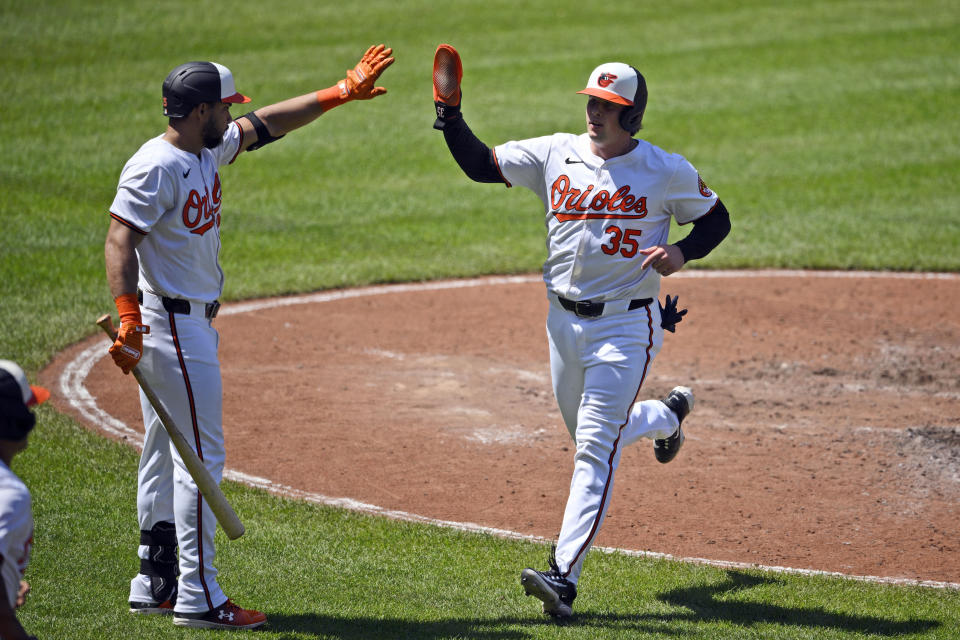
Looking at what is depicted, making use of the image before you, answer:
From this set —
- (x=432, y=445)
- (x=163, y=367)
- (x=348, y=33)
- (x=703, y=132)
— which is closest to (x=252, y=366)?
(x=432, y=445)

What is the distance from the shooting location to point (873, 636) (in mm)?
4715

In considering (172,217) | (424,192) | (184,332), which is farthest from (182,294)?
(424,192)

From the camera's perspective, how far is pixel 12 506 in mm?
3215

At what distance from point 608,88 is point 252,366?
4280mm

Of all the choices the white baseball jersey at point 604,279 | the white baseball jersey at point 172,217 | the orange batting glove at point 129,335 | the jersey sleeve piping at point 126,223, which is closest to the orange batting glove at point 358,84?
the white baseball jersey at point 172,217

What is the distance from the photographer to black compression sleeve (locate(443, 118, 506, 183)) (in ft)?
17.4

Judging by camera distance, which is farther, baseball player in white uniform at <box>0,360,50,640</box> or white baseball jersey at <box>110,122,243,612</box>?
white baseball jersey at <box>110,122,243,612</box>

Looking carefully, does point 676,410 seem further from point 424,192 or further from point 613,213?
point 424,192

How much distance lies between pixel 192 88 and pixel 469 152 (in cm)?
131

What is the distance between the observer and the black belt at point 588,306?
509 cm

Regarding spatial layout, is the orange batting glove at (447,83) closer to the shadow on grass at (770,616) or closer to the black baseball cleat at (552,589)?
the black baseball cleat at (552,589)

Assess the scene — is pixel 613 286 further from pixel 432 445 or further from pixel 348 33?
pixel 348 33

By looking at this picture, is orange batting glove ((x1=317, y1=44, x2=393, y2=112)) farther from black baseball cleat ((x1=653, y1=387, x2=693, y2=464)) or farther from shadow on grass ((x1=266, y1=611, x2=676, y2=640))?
shadow on grass ((x1=266, y1=611, x2=676, y2=640))

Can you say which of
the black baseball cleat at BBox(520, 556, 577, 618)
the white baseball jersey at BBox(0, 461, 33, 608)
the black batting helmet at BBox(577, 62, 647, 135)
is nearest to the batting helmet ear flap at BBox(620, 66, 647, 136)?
the black batting helmet at BBox(577, 62, 647, 135)
